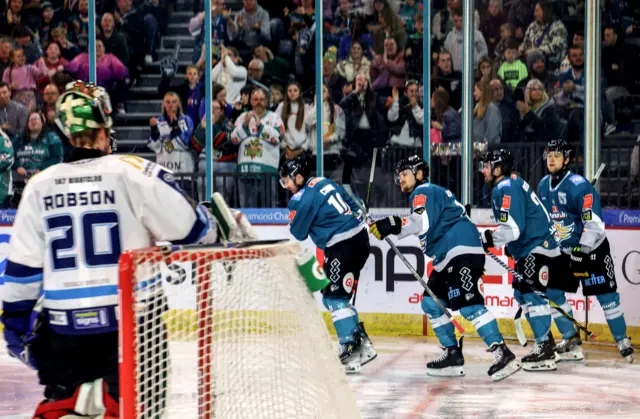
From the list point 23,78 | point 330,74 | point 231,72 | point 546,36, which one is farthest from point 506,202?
point 23,78

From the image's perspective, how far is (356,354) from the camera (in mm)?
5855

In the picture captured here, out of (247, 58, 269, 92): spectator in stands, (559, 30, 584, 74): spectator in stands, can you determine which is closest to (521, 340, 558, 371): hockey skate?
(559, 30, 584, 74): spectator in stands

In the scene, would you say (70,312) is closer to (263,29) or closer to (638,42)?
(638,42)

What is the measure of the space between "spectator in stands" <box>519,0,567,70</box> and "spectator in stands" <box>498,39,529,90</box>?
57 millimetres

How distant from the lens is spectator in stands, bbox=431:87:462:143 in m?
7.21

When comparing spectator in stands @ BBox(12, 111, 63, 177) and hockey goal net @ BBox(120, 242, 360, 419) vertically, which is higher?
spectator in stands @ BBox(12, 111, 63, 177)

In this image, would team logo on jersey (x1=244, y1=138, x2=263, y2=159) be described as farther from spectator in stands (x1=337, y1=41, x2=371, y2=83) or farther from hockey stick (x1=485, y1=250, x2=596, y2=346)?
hockey stick (x1=485, y1=250, x2=596, y2=346)

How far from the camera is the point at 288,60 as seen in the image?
7910 millimetres

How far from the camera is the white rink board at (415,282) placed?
21.5 feet

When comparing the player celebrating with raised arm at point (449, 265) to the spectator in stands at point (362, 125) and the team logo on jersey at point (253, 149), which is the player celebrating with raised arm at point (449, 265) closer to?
the spectator in stands at point (362, 125)

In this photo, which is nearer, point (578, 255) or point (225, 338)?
point (225, 338)

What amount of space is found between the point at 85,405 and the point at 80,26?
635 centimetres

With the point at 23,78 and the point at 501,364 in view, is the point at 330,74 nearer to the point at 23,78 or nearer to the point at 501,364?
the point at 23,78

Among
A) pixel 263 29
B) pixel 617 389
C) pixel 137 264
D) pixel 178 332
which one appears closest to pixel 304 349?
pixel 178 332
